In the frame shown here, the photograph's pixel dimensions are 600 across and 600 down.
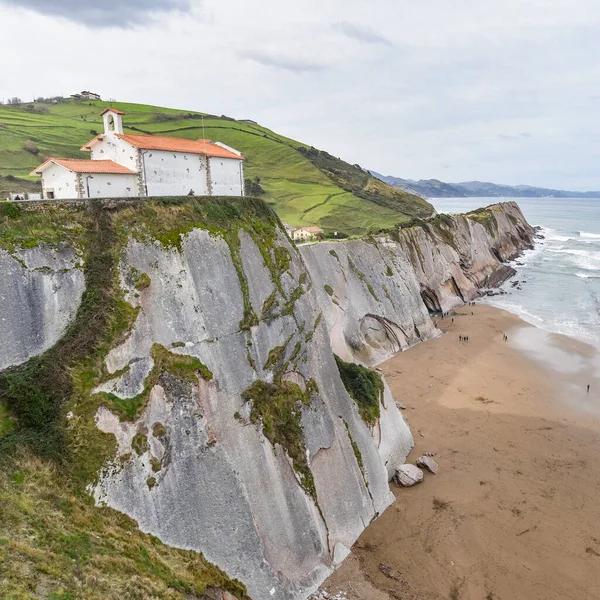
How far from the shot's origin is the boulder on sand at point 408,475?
24.2 m

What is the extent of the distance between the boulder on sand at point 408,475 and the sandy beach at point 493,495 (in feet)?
1.34

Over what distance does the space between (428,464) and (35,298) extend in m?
22.1

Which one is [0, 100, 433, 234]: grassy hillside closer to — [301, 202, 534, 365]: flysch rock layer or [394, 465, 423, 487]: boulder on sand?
[301, 202, 534, 365]: flysch rock layer

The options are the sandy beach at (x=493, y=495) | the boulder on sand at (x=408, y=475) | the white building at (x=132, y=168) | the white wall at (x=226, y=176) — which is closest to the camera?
the sandy beach at (x=493, y=495)

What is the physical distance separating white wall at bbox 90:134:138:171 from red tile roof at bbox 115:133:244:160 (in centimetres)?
39

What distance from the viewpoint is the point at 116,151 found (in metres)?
24.5

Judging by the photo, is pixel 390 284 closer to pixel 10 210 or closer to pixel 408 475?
pixel 408 475

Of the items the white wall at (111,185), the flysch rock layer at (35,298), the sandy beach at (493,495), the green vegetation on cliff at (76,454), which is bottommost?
the sandy beach at (493,495)

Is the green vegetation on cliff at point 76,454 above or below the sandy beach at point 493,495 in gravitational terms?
above

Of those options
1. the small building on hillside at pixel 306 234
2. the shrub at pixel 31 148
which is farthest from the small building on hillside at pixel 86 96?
the small building on hillside at pixel 306 234

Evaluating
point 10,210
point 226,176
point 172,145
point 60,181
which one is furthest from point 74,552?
point 226,176

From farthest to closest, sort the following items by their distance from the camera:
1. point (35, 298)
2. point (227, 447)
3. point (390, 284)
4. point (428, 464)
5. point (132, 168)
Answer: point (390, 284)
point (428, 464)
point (132, 168)
point (227, 447)
point (35, 298)

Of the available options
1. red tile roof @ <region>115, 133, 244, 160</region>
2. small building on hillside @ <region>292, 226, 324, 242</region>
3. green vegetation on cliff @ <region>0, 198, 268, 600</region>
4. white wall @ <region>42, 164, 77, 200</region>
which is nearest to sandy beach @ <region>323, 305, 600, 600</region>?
green vegetation on cliff @ <region>0, 198, 268, 600</region>

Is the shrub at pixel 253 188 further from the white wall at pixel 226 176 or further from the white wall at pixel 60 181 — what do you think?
the white wall at pixel 60 181
